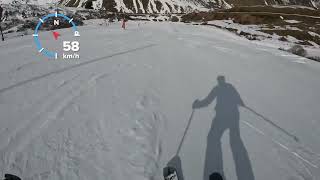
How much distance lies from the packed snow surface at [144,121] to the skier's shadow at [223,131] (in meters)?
0.03

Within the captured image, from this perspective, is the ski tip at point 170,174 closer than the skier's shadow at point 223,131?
Yes

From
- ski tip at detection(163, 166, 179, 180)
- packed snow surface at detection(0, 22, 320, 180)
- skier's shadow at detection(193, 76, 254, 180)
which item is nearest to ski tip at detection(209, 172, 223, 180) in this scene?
skier's shadow at detection(193, 76, 254, 180)

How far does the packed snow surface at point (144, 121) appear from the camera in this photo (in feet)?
19.5

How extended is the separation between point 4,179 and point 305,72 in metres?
15.8

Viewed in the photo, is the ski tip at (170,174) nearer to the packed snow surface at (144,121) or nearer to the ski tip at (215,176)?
the packed snow surface at (144,121)

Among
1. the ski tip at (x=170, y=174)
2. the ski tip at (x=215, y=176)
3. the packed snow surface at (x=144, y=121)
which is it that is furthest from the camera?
the packed snow surface at (x=144, y=121)

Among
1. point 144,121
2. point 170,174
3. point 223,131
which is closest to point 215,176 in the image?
point 170,174

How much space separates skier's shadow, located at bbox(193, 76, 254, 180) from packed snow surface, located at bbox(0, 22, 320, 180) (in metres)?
0.03

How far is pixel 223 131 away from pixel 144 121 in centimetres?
237

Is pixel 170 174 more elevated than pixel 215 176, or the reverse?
pixel 170 174

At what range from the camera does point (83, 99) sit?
9.22m

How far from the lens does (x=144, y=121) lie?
7.98 metres

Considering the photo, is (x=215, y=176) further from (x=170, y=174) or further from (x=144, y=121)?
(x=144, y=121)

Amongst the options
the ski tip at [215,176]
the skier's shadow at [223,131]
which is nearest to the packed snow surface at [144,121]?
the skier's shadow at [223,131]
